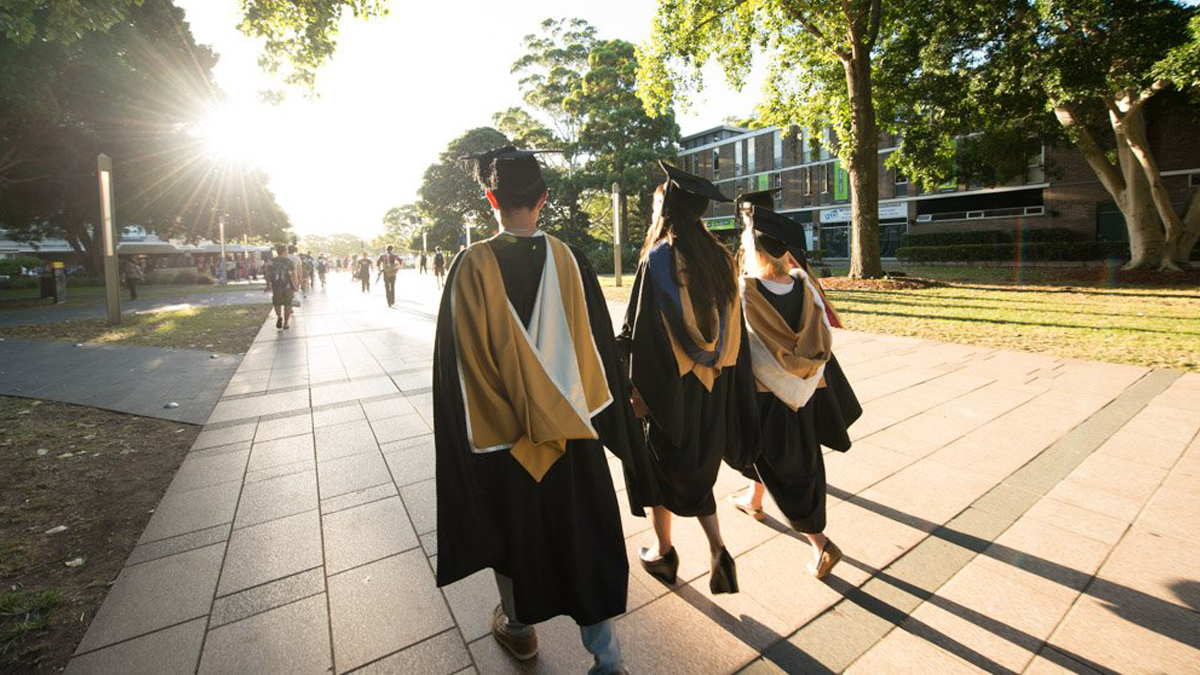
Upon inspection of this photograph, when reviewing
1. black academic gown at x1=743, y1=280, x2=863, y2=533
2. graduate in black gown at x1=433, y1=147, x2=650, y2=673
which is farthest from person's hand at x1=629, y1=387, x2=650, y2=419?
black academic gown at x1=743, y1=280, x2=863, y2=533

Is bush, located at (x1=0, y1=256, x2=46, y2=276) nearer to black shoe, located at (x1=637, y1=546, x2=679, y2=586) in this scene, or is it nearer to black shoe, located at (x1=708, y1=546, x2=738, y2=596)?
black shoe, located at (x1=637, y1=546, x2=679, y2=586)

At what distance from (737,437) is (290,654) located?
1986 mm

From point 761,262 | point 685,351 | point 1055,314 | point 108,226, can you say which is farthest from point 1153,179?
point 108,226

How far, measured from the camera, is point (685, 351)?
88.2 inches

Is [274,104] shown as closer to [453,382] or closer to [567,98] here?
[453,382]

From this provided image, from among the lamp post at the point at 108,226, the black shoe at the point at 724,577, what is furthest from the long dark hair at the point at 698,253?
the lamp post at the point at 108,226

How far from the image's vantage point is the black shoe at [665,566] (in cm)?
247

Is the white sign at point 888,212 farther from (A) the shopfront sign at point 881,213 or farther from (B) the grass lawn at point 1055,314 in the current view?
(B) the grass lawn at point 1055,314

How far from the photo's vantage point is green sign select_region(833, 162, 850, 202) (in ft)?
121

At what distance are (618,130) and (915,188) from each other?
1812 centimetres

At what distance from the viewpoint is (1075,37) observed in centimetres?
1302

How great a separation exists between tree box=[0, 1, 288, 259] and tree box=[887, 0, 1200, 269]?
892 inches

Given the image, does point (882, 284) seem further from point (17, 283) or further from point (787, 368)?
point (17, 283)

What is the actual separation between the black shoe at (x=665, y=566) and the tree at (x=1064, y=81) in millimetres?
15449
